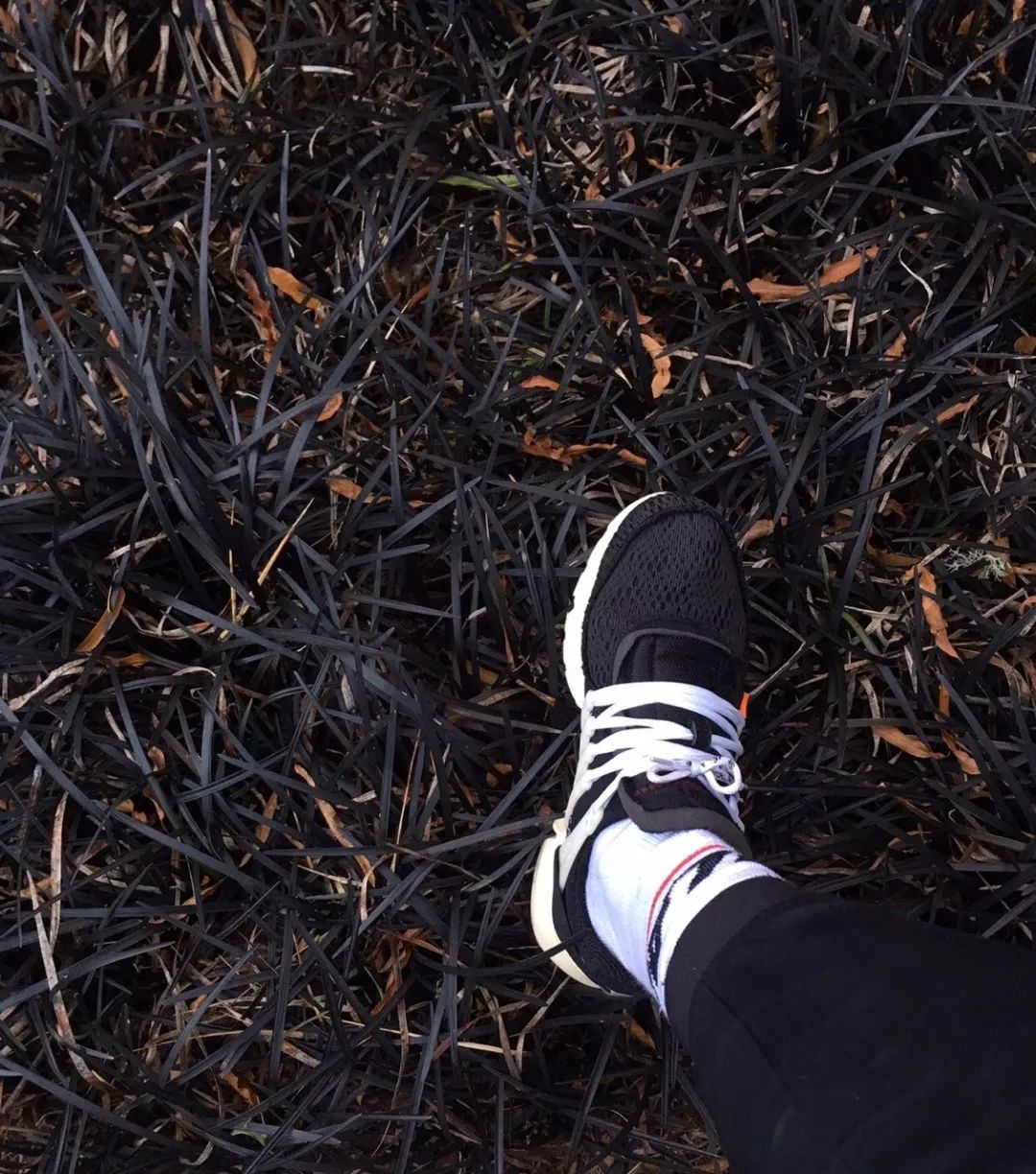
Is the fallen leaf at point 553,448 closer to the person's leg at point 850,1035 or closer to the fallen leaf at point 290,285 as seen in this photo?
the fallen leaf at point 290,285

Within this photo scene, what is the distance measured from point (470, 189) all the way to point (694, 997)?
1135 millimetres

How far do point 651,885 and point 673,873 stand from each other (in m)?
0.03

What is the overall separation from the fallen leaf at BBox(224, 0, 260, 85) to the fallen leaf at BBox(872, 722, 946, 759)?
4.31 ft

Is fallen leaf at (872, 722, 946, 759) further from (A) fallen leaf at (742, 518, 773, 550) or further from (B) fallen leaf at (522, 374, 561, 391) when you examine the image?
(B) fallen leaf at (522, 374, 561, 391)

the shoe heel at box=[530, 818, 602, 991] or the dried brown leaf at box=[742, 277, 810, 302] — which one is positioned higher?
the dried brown leaf at box=[742, 277, 810, 302]

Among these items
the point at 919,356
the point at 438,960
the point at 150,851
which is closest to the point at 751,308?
the point at 919,356

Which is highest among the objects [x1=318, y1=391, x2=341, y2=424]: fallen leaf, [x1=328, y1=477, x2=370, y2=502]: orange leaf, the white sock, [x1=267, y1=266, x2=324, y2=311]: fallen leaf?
[x1=267, y1=266, x2=324, y2=311]: fallen leaf

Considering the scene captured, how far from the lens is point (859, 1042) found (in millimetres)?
716

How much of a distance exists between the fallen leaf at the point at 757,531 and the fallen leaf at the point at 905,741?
1.01 ft

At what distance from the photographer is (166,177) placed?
1284 mm

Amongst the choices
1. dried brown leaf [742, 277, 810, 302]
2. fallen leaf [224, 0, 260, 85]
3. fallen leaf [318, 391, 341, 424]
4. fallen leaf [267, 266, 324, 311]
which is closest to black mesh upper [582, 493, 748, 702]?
dried brown leaf [742, 277, 810, 302]

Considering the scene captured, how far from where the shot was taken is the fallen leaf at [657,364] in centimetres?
123

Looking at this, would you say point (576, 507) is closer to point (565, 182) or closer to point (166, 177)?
point (565, 182)

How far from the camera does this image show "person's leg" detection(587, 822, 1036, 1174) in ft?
2.17
